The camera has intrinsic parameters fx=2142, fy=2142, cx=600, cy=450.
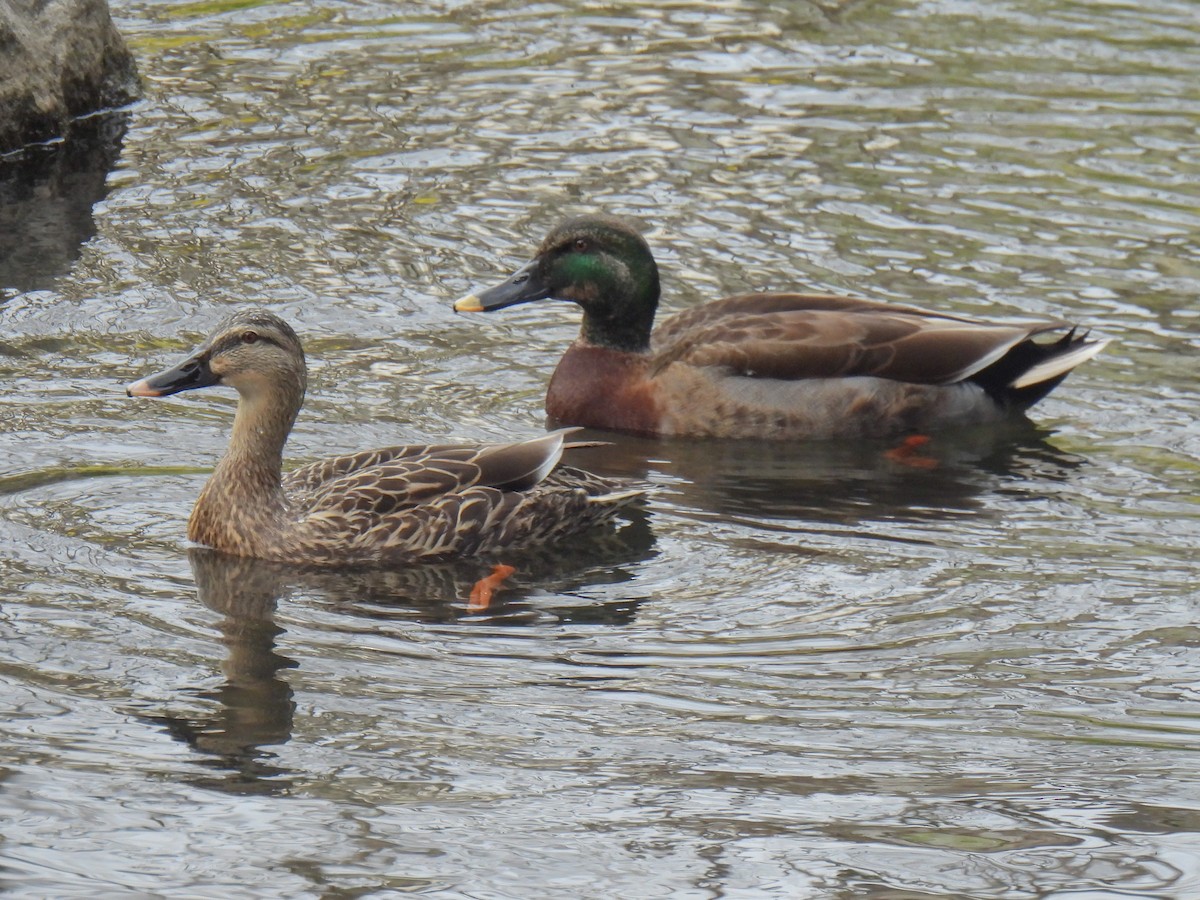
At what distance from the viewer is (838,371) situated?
9930mm

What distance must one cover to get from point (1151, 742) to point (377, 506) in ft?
10.1

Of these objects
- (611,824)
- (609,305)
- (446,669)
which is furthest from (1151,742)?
(609,305)

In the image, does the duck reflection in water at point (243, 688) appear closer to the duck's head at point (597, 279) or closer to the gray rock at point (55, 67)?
the duck's head at point (597, 279)

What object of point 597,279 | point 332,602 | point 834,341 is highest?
point 597,279

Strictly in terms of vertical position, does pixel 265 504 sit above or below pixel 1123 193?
below

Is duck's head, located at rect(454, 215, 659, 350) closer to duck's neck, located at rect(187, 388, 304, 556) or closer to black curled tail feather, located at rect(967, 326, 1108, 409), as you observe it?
black curled tail feather, located at rect(967, 326, 1108, 409)

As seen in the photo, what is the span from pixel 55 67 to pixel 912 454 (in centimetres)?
630

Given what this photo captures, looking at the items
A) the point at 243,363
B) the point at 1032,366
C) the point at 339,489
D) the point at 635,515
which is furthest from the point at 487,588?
the point at 1032,366

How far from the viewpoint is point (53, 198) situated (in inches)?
472

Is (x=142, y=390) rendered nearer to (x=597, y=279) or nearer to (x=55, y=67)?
(x=597, y=279)

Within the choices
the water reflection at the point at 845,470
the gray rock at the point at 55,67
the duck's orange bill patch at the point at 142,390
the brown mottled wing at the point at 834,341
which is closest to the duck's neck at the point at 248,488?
the duck's orange bill patch at the point at 142,390

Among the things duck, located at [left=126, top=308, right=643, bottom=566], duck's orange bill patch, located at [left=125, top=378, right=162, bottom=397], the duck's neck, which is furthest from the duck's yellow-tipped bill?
duck's orange bill patch, located at [left=125, top=378, right=162, bottom=397]

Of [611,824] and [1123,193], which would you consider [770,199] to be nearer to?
[1123,193]

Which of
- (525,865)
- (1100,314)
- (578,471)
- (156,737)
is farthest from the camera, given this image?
(1100,314)
